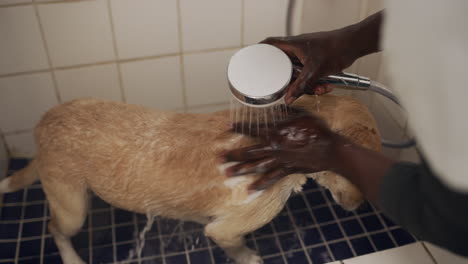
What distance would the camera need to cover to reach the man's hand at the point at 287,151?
0.97 meters

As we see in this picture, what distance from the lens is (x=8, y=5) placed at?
1.46 metres

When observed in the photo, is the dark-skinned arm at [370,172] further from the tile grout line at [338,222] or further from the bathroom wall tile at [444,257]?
the tile grout line at [338,222]

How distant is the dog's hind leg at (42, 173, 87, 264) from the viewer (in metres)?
1.31

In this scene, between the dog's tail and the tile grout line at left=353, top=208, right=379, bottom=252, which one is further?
the tile grout line at left=353, top=208, right=379, bottom=252

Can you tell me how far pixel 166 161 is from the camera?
124cm

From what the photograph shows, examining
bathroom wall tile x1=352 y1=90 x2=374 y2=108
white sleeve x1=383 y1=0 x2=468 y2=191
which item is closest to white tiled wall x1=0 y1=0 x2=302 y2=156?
bathroom wall tile x1=352 y1=90 x2=374 y2=108

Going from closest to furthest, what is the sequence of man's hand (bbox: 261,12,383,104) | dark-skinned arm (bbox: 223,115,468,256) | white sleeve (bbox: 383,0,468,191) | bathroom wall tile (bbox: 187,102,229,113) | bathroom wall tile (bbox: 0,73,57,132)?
white sleeve (bbox: 383,0,468,191), dark-skinned arm (bbox: 223,115,468,256), man's hand (bbox: 261,12,383,104), bathroom wall tile (bbox: 0,73,57,132), bathroom wall tile (bbox: 187,102,229,113)

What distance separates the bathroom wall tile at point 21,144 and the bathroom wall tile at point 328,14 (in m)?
1.22

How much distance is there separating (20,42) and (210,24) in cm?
69

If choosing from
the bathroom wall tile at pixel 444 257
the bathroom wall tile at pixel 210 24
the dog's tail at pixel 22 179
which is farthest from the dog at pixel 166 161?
the bathroom wall tile at pixel 210 24

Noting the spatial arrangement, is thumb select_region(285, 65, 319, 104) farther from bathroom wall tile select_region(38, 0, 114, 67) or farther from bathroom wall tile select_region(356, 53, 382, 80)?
bathroom wall tile select_region(38, 0, 114, 67)

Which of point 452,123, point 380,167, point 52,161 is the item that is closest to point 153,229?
point 52,161

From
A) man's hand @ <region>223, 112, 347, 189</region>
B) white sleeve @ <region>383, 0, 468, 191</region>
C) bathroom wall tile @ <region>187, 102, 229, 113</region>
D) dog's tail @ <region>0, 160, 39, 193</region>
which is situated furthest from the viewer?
bathroom wall tile @ <region>187, 102, 229, 113</region>

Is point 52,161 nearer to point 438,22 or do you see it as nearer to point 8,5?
point 8,5
